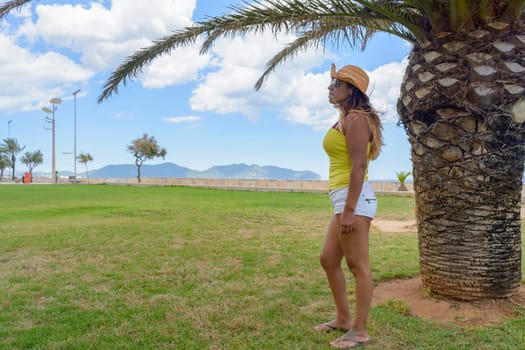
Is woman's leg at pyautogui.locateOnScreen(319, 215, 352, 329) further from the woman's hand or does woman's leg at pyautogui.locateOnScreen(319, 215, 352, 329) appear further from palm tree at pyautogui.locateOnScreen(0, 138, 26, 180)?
palm tree at pyautogui.locateOnScreen(0, 138, 26, 180)

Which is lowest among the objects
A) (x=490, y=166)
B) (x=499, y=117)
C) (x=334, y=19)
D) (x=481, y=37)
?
(x=490, y=166)

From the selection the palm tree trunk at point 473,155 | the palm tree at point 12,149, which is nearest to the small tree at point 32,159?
the palm tree at point 12,149

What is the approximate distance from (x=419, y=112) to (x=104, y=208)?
12286 mm

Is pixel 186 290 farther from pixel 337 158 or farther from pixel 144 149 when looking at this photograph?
Result: pixel 144 149

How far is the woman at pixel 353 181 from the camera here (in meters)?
3.17

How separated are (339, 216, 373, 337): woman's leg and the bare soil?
0.95m

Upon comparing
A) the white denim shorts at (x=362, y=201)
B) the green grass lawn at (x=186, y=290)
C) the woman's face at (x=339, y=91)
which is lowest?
the green grass lawn at (x=186, y=290)

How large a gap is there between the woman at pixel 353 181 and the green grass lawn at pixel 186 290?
0.46 meters

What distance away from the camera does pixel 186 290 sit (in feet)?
16.3

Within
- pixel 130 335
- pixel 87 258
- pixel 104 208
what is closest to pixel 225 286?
pixel 130 335

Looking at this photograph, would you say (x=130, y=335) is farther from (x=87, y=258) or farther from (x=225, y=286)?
(x=87, y=258)

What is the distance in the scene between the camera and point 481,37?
407cm

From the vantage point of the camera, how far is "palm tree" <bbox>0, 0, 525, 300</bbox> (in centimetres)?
401

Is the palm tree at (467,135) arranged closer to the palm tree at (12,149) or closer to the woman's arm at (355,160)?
the woman's arm at (355,160)
